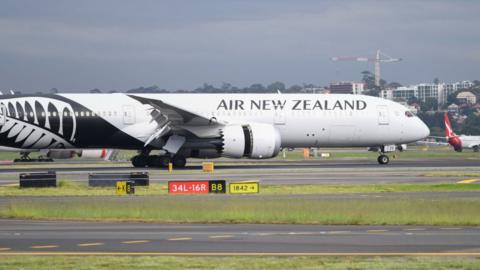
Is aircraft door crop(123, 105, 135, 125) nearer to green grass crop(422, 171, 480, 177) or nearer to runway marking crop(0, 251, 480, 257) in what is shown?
green grass crop(422, 171, 480, 177)

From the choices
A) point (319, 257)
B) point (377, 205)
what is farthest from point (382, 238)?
point (377, 205)

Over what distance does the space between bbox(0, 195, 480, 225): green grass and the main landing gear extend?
1957 cm

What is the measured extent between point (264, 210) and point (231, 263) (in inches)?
436

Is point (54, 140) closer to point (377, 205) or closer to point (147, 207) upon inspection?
point (147, 207)

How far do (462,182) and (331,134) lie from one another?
15404mm

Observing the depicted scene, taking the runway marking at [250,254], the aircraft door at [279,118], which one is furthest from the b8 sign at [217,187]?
the aircraft door at [279,118]

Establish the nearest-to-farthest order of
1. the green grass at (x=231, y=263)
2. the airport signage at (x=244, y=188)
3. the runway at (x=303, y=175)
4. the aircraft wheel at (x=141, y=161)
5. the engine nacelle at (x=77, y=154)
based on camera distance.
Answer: the green grass at (x=231, y=263), the airport signage at (x=244, y=188), the runway at (x=303, y=175), the aircraft wheel at (x=141, y=161), the engine nacelle at (x=77, y=154)

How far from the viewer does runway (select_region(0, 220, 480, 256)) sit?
19.5 meters

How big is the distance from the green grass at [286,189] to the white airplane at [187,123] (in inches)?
499

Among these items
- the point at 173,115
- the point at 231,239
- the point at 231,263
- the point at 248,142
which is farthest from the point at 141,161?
the point at 231,263

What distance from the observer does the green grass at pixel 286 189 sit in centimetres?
3666

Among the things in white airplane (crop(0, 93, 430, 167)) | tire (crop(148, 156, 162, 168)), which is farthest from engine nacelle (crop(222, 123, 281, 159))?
tire (crop(148, 156, 162, 168))

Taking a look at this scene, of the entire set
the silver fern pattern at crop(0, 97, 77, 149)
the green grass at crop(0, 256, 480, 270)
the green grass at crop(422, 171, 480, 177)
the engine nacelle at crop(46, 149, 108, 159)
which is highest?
the silver fern pattern at crop(0, 97, 77, 149)

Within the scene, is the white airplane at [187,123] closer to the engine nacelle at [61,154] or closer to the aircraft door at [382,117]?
the aircraft door at [382,117]
